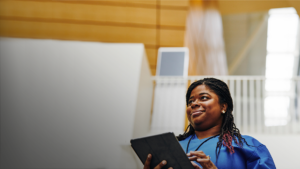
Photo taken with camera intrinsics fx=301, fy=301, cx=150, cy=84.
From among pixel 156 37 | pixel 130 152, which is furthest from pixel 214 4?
pixel 130 152

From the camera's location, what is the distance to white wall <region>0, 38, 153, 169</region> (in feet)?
9.91

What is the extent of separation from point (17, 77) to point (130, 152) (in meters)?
1.51

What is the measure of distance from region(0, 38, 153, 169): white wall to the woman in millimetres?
1186

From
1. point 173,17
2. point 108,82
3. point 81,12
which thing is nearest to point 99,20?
point 81,12

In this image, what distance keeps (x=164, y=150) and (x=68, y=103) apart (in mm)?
1859

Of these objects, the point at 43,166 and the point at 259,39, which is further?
the point at 259,39

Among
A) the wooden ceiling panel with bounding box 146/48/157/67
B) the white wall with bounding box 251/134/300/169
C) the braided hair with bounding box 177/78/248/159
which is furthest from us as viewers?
the wooden ceiling panel with bounding box 146/48/157/67

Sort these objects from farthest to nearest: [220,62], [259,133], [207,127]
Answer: [220,62] → [259,133] → [207,127]

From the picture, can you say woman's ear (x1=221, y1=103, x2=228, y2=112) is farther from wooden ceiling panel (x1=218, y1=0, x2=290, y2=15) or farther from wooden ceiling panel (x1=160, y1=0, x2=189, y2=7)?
wooden ceiling panel (x1=218, y1=0, x2=290, y2=15)

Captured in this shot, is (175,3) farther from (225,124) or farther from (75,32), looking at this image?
(225,124)

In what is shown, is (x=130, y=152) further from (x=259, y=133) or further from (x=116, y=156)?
(x=259, y=133)

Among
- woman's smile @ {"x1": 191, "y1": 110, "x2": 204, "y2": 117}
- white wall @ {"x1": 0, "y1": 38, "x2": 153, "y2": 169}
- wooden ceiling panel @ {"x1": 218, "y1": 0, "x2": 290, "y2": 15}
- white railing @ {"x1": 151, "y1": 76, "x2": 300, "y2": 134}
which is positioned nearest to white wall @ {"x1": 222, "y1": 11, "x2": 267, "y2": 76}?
wooden ceiling panel @ {"x1": 218, "y1": 0, "x2": 290, "y2": 15}

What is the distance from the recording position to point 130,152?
3.08 metres

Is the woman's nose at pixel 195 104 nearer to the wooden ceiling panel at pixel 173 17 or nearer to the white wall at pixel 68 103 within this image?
the white wall at pixel 68 103
